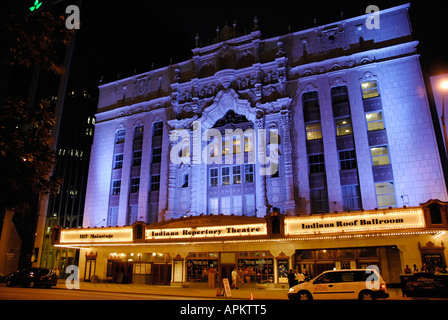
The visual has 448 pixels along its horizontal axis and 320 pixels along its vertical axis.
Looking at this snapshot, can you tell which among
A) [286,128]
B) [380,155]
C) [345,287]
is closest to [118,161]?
[286,128]

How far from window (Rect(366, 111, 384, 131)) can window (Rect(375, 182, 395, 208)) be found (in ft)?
15.6

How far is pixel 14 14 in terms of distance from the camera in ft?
24.7

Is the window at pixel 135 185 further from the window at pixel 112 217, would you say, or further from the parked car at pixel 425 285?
the parked car at pixel 425 285

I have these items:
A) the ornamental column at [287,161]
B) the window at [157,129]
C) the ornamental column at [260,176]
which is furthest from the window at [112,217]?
the ornamental column at [287,161]

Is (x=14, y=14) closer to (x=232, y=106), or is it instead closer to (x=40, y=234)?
(x=232, y=106)

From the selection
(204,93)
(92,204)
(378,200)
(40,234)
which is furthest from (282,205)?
(40,234)

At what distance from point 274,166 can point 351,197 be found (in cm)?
683

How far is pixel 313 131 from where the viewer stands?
28953 mm

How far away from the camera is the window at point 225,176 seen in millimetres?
30375

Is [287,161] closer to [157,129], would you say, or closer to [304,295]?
[304,295]

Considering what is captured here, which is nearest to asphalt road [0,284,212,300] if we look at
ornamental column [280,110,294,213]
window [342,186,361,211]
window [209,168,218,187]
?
ornamental column [280,110,294,213]

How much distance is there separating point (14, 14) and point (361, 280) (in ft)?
55.0

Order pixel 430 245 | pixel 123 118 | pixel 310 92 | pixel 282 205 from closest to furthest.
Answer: pixel 430 245 < pixel 282 205 < pixel 310 92 < pixel 123 118
